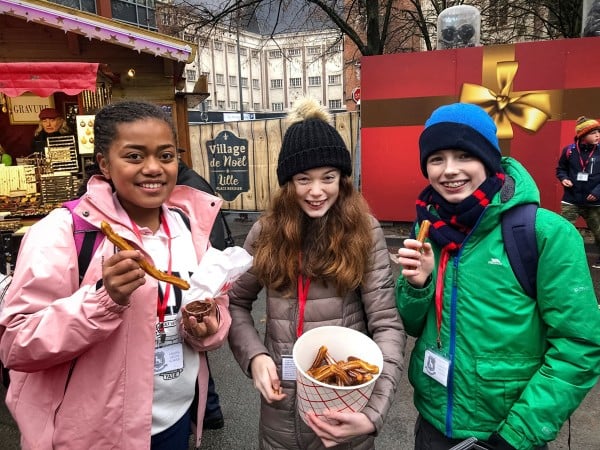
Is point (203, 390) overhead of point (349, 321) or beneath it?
beneath

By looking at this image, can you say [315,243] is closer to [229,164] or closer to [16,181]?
[16,181]

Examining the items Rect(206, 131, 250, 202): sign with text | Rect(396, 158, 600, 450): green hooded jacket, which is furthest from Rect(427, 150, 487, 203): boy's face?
Rect(206, 131, 250, 202): sign with text

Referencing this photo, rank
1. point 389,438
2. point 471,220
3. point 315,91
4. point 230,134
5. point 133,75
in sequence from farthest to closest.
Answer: point 315,91
point 230,134
point 133,75
point 389,438
point 471,220

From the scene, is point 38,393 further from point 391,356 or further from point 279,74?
point 279,74

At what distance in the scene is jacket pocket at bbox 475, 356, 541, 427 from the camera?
5.02 ft

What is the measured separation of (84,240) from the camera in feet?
4.86

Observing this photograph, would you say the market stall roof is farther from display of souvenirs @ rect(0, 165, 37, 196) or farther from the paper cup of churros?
the paper cup of churros

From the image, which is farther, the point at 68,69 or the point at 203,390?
the point at 68,69

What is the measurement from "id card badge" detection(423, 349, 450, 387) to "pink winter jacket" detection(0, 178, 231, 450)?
3.52ft

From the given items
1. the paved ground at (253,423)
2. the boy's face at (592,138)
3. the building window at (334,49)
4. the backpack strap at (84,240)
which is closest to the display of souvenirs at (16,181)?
the paved ground at (253,423)

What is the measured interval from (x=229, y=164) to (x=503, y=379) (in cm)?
897

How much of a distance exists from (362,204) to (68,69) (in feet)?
18.2

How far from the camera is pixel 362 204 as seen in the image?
189 centimetres

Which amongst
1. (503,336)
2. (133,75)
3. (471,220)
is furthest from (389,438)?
(133,75)
